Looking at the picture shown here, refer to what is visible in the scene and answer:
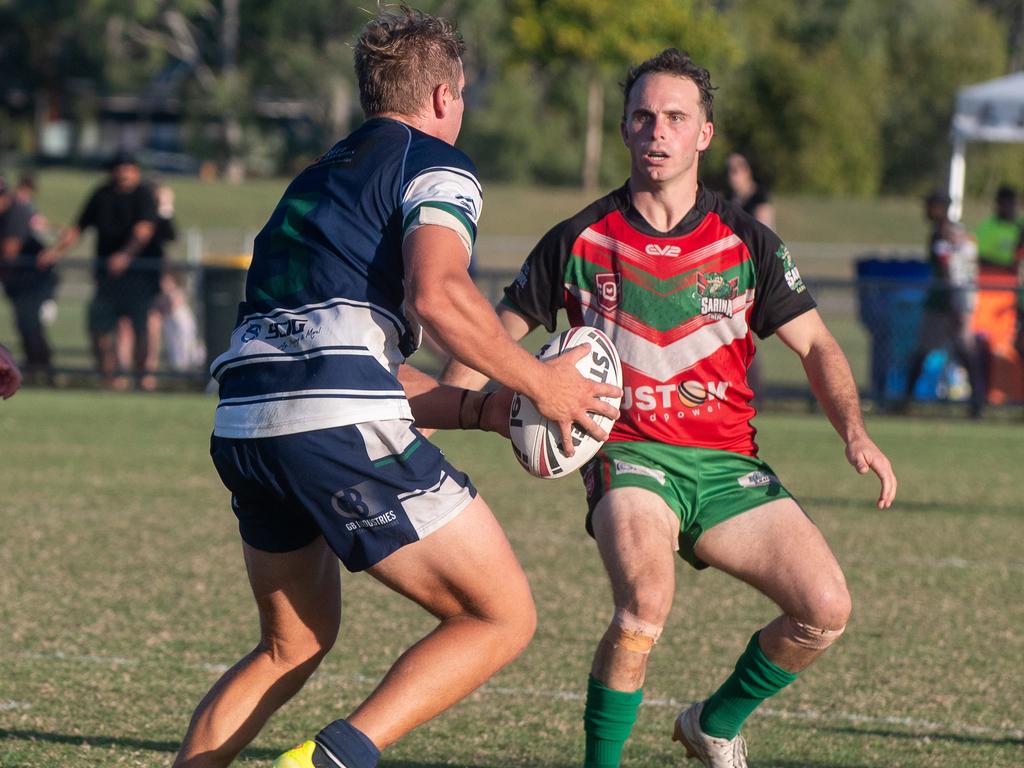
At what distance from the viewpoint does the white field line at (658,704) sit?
511 centimetres

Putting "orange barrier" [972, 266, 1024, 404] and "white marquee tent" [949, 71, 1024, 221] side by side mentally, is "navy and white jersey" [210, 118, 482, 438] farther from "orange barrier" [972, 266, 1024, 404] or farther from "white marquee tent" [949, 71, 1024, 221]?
"white marquee tent" [949, 71, 1024, 221]

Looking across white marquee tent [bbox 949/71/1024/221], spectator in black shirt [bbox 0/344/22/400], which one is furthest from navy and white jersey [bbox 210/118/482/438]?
white marquee tent [bbox 949/71/1024/221]

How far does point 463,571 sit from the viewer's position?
3477mm

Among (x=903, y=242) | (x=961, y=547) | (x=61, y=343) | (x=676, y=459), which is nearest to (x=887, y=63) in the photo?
(x=903, y=242)

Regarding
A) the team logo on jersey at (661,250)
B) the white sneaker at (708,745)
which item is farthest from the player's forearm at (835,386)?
the white sneaker at (708,745)

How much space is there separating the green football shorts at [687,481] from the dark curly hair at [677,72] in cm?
100

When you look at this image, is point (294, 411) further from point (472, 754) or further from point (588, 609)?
point (588, 609)

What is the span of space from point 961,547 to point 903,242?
1331 inches

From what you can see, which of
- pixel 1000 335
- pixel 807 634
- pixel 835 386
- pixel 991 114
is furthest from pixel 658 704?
pixel 991 114

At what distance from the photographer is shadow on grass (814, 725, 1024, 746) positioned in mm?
4973

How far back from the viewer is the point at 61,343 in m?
19.8

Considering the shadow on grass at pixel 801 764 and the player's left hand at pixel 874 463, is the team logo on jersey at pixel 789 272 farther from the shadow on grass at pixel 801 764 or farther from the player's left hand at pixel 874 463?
the shadow on grass at pixel 801 764

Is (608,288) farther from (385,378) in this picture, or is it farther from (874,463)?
(385,378)

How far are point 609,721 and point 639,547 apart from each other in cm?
47
